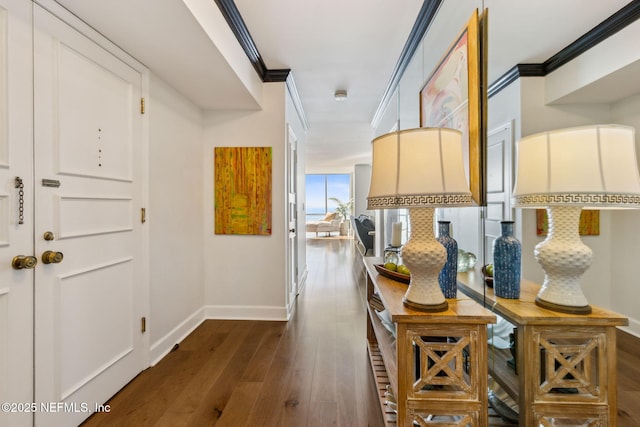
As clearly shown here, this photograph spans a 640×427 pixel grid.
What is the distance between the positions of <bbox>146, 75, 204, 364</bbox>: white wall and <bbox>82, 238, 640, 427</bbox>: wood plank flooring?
25 centimetres

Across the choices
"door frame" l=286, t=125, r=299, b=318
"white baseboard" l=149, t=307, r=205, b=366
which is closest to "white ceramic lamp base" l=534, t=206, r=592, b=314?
"door frame" l=286, t=125, r=299, b=318

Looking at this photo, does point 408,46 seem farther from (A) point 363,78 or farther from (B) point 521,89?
(B) point 521,89

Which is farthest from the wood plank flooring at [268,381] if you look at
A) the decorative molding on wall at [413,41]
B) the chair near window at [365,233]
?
the chair near window at [365,233]

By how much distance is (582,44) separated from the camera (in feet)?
2.24

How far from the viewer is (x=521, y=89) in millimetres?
838

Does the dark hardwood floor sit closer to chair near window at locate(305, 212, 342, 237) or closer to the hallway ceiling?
the hallway ceiling

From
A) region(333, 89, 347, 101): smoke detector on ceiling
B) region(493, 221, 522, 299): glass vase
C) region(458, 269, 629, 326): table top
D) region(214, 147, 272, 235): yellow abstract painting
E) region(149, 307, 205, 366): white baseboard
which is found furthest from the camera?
region(333, 89, 347, 101): smoke detector on ceiling

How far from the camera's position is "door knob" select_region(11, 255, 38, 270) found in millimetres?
1118

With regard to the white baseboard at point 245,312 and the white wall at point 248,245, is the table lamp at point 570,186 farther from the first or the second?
the white baseboard at point 245,312

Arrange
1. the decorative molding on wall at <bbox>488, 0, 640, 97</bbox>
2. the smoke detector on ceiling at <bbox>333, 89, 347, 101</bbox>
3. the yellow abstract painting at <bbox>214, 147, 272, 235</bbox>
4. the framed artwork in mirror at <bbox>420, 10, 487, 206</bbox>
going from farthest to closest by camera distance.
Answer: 1. the smoke detector on ceiling at <bbox>333, 89, 347, 101</bbox>
2. the yellow abstract painting at <bbox>214, 147, 272, 235</bbox>
3. the framed artwork in mirror at <bbox>420, 10, 487, 206</bbox>
4. the decorative molding on wall at <bbox>488, 0, 640, 97</bbox>

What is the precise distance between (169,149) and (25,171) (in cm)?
108

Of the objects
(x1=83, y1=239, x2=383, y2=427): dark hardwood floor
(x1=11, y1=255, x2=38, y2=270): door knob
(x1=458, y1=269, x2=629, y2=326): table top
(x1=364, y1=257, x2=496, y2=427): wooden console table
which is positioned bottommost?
(x1=83, y1=239, x2=383, y2=427): dark hardwood floor

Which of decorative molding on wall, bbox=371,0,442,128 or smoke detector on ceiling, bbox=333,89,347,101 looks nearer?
decorative molding on wall, bbox=371,0,442,128

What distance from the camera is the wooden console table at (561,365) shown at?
78cm
